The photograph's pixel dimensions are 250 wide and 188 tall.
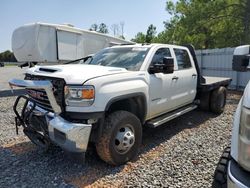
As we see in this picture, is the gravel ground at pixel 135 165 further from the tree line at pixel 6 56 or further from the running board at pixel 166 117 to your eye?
the tree line at pixel 6 56

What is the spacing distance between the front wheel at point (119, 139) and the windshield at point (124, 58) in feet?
A: 3.34

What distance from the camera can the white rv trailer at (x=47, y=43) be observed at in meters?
11.5

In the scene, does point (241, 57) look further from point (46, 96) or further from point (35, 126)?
point (35, 126)

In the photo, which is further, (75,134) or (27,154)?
(27,154)

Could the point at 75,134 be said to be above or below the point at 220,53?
below

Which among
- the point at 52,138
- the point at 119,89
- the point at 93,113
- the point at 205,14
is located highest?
the point at 205,14

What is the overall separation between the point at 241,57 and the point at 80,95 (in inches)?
81.0

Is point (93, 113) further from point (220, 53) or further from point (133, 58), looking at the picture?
point (220, 53)

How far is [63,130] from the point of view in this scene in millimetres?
3309

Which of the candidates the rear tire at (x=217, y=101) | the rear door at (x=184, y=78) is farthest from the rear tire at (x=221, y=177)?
the rear tire at (x=217, y=101)

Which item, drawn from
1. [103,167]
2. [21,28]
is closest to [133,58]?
[103,167]

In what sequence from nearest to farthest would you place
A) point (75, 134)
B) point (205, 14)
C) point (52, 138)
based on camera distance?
point (75, 134)
point (52, 138)
point (205, 14)

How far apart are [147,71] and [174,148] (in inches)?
58.7

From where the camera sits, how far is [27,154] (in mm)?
4426
